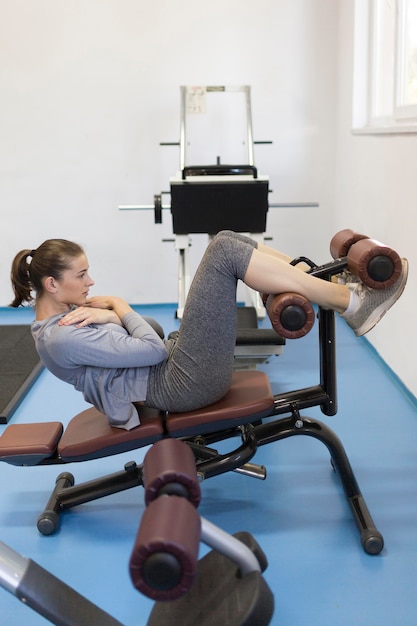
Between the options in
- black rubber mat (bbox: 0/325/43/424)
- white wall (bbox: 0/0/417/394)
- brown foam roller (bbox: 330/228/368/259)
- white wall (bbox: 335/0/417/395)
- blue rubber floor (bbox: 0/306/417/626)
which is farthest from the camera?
white wall (bbox: 0/0/417/394)

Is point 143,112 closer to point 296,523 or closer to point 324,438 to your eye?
point 324,438

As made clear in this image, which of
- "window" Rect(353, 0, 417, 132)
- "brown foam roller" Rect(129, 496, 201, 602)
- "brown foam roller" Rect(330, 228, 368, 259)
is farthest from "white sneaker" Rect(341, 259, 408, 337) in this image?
"window" Rect(353, 0, 417, 132)

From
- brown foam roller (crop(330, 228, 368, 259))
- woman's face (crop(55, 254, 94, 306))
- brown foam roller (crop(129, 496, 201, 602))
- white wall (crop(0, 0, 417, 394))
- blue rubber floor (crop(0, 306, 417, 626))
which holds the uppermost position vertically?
white wall (crop(0, 0, 417, 394))

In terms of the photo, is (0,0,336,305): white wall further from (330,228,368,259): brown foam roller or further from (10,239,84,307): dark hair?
(10,239,84,307): dark hair

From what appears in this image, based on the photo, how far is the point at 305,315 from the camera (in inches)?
67.5

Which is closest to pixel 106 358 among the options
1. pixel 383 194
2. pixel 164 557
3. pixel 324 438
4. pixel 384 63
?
pixel 324 438

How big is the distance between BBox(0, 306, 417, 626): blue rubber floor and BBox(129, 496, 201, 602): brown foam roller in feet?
2.47

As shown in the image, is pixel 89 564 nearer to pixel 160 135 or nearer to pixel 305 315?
pixel 305 315

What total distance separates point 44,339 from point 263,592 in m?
0.99

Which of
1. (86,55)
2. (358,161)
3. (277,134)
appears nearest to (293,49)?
(277,134)

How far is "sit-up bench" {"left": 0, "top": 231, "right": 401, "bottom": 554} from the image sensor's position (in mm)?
1772

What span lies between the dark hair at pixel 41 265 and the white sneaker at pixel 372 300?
0.80 m

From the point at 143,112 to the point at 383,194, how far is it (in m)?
1.78

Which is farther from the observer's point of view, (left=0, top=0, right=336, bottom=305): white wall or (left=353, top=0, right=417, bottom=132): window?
(left=0, top=0, right=336, bottom=305): white wall
